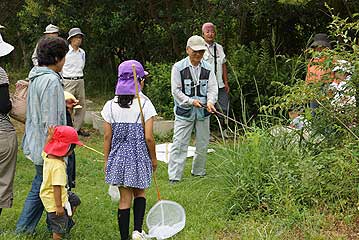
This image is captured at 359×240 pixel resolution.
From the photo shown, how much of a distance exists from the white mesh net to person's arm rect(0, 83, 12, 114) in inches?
55.8

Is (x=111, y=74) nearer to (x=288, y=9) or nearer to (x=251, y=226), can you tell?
(x=288, y=9)

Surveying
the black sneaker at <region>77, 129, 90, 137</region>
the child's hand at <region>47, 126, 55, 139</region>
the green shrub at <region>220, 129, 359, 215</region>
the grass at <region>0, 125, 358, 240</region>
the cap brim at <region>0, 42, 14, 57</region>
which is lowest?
the black sneaker at <region>77, 129, 90, 137</region>

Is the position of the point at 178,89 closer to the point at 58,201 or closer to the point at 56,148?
the point at 56,148

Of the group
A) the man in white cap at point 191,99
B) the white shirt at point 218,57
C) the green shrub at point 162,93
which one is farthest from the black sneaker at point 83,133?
the man in white cap at point 191,99

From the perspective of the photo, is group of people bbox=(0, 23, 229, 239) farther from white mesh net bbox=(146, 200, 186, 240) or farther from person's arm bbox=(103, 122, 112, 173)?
white mesh net bbox=(146, 200, 186, 240)

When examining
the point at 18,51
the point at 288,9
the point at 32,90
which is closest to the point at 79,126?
the point at 288,9

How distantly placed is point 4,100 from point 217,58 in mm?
3962

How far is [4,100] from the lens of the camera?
4.91 m

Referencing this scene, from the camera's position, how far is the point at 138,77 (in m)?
4.69

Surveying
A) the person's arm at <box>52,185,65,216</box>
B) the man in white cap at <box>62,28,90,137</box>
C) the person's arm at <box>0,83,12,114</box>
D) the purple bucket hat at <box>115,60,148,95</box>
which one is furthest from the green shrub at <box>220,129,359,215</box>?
the man in white cap at <box>62,28,90,137</box>

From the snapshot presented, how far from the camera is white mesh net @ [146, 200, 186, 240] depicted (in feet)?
16.4

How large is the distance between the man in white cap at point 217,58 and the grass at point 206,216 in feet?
5.60

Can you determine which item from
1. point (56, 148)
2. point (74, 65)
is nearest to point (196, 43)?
point (56, 148)

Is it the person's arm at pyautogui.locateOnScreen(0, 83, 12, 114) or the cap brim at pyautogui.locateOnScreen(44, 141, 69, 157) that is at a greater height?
the person's arm at pyautogui.locateOnScreen(0, 83, 12, 114)
